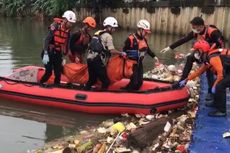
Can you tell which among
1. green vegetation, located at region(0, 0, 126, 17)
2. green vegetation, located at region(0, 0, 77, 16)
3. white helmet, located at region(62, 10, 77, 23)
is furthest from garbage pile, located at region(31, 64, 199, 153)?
green vegetation, located at region(0, 0, 77, 16)

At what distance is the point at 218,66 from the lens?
25.8 feet

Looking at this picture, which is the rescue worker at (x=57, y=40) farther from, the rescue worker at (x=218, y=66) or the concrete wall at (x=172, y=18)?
the concrete wall at (x=172, y=18)

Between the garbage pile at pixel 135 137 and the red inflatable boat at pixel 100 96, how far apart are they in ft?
0.82

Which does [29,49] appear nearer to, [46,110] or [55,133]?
[46,110]

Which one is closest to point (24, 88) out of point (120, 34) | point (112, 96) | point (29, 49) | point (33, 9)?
point (112, 96)

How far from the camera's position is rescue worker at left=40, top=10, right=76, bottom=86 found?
9.99 metres

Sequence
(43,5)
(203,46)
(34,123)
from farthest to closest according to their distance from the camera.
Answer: (43,5) < (34,123) < (203,46)

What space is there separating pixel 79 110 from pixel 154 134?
3.00 metres

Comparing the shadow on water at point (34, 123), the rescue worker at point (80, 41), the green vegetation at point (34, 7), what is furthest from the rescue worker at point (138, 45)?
the green vegetation at point (34, 7)

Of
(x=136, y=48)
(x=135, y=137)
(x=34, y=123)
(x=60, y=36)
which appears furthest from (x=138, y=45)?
(x=135, y=137)

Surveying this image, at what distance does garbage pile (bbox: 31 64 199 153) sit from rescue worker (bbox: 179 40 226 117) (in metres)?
0.61

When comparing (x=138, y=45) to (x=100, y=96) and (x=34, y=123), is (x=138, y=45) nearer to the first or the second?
(x=100, y=96)

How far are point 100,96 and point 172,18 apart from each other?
16.3m

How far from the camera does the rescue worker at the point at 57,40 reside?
393 inches
